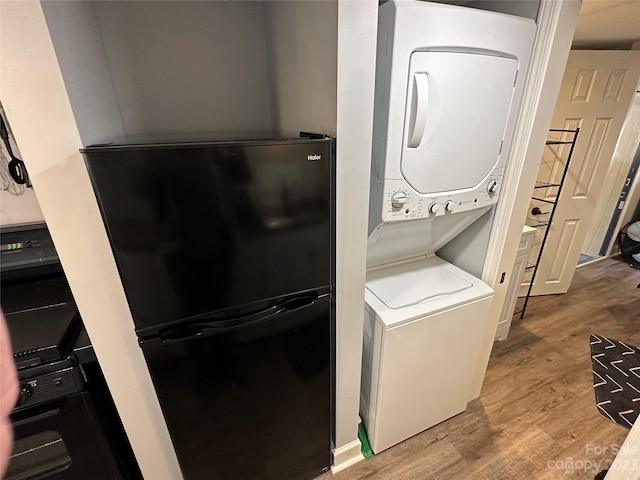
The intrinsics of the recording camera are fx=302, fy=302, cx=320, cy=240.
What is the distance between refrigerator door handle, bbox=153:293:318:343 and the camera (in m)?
0.98

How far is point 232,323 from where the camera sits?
104 cm

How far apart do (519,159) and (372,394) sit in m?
1.32

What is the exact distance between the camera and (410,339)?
1.40 m

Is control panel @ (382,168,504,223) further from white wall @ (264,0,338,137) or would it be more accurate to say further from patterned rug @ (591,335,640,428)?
patterned rug @ (591,335,640,428)

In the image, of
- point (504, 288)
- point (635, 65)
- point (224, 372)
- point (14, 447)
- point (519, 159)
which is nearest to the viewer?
point (14, 447)

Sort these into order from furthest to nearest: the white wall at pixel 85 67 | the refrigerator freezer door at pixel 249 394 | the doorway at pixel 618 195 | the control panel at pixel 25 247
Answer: the doorway at pixel 618 195 < the control panel at pixel 25 247 < the refrigerator freezer door at pixel 249 394 < the white wall at pixel 85 67

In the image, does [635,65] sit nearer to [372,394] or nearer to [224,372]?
[372,394]

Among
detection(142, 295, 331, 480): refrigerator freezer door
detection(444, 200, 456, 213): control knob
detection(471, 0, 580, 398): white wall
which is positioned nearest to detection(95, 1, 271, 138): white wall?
detection(142, 295, 331, 480): refrigerator freezer door

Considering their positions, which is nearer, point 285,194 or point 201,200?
point 201,200

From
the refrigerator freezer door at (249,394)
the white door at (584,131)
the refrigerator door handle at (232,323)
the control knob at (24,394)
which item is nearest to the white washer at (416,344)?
the refrigerator freezer door at (249,394)

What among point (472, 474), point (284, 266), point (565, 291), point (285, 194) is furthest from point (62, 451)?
point (565, 291)

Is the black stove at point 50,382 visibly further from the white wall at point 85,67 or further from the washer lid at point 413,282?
the washer lid at point 413,282

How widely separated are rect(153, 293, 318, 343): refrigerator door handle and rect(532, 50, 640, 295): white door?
248cm

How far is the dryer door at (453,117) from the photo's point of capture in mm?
1088
